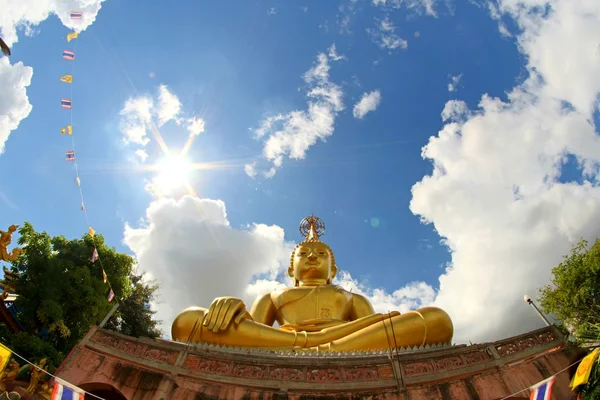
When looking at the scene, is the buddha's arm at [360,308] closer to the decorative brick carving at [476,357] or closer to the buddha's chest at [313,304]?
the buddha's chest at [313,304]

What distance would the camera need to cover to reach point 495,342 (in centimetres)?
775

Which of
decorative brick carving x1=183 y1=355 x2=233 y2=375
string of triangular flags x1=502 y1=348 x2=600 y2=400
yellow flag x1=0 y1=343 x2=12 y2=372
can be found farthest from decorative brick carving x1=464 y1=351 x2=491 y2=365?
yellow flag x1=0 y1=343 x2=12 y2=372

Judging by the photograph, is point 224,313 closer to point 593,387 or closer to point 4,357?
point 4,357

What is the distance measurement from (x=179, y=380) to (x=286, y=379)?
1863mm

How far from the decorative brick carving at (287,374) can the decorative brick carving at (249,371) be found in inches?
6.3

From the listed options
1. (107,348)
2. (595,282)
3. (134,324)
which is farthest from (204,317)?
(595,282)

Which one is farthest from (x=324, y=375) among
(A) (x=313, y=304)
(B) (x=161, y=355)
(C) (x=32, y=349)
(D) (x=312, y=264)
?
(C) (x=32, y=349)

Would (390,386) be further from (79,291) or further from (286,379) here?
(79,291)

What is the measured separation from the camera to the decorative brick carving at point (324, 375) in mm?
7484

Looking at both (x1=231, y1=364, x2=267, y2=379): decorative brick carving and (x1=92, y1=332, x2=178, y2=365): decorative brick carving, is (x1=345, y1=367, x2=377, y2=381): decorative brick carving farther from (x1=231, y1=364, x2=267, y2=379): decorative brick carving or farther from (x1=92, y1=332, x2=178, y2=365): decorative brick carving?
(x1=92, y1=332, x2=178, y2=365): decorative brick carving

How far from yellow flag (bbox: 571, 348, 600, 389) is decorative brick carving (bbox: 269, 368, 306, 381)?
165 inches

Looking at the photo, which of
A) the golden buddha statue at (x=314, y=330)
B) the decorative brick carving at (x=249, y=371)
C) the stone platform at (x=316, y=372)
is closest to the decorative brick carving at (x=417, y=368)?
the stone platform at (x=316, y=372)

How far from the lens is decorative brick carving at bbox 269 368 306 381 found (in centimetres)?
753

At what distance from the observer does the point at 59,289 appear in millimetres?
14195
